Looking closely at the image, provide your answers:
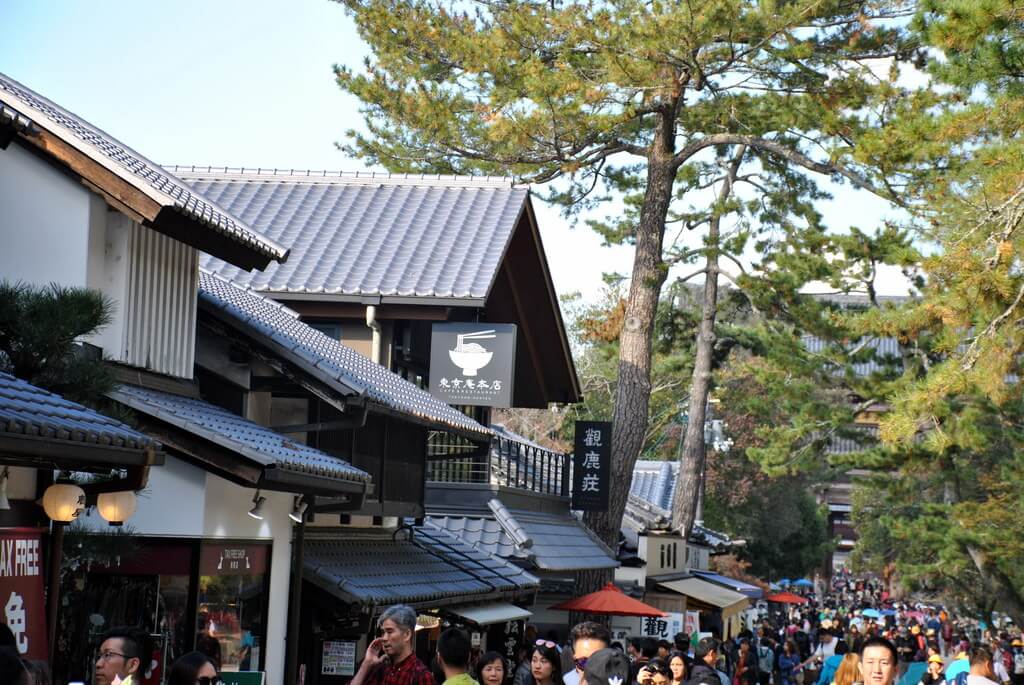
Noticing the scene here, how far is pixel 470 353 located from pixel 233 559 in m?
7.60

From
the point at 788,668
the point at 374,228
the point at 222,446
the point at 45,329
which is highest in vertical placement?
the point at 374,228

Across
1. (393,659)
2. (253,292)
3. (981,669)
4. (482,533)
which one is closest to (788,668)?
(482,533)

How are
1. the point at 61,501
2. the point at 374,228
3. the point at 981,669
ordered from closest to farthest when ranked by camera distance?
1. the point at 61,501
2. the point at 981,669
3. the point at 374,228

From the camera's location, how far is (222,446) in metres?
10.6

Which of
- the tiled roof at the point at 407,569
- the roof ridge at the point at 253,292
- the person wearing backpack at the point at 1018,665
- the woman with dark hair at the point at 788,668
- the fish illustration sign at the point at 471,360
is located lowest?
the woman with dark hair at the point at 788,668

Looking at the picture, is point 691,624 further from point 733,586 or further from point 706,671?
point 706,671

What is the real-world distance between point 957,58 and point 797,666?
19792 millimetres

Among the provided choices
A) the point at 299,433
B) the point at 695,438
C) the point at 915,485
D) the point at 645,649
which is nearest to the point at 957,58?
the point at 645,649

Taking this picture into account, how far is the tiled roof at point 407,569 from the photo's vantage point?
1397 centimetres

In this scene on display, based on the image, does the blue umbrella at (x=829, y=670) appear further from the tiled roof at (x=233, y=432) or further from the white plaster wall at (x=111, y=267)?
the white plaster wall at (x=111, y=267)

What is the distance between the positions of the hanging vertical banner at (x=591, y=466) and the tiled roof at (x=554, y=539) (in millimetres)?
548

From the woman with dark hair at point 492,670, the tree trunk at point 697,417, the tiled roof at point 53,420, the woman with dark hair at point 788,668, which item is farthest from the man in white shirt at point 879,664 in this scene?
the tree trunk at point 697,417

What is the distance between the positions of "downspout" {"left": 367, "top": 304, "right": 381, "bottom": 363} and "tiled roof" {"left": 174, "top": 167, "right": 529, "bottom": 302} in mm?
271

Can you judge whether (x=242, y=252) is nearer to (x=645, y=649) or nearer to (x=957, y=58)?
(x=645, y=649)
